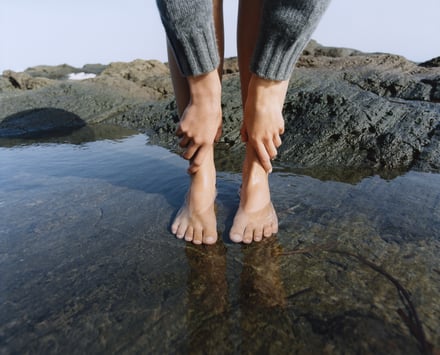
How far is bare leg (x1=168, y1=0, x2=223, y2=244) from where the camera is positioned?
1.34 meters

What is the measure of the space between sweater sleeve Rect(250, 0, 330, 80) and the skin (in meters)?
0.06

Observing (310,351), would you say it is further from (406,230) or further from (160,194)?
(160,194)

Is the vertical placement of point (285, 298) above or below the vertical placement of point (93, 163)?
above

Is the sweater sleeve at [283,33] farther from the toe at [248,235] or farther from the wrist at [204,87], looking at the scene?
the toe at [248,235]

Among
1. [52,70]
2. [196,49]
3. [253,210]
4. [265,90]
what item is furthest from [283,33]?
[52,70]

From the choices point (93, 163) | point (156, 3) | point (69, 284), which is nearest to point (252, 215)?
point (69, 284)

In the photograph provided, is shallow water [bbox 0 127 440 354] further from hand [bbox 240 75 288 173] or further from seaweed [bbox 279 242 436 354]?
hand [bbox 240 75 288 173]

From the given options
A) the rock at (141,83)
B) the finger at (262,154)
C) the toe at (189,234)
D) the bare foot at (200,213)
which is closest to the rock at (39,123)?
the rock at (141,83)

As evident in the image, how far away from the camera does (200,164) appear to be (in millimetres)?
1485

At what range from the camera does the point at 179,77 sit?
4.89 ft

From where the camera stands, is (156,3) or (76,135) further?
(76,135)

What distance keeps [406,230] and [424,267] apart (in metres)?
0.26

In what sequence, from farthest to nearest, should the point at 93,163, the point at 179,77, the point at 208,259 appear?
1. the point at 93,163
2. the point at 179,77
3. the point at 208,259

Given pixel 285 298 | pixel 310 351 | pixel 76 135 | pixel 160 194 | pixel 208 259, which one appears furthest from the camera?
pixel 76 135
